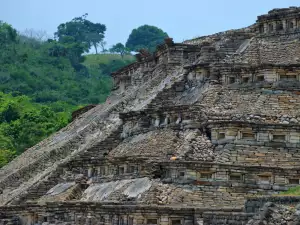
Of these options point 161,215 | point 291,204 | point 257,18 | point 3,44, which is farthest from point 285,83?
point 3,44

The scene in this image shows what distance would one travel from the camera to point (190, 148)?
3447 cm

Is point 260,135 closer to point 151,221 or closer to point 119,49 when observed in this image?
point 151,221

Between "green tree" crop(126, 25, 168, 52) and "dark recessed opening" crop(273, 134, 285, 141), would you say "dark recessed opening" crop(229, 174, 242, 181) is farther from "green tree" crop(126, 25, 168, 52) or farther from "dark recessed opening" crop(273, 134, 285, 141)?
"green tree" crop(126, 25, 168, 52)

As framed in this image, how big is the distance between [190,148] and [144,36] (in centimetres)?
9459

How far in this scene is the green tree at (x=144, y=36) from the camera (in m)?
126

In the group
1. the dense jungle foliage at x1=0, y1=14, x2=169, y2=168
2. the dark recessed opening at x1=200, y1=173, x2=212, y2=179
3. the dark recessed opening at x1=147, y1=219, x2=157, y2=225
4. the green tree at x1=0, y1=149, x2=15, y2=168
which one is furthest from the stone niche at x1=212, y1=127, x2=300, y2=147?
the dense jungle foliage at x1=0, y1=14, x2=169, y2=168

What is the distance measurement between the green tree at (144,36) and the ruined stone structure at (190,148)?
8022cm

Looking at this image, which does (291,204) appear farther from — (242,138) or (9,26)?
(9,26)

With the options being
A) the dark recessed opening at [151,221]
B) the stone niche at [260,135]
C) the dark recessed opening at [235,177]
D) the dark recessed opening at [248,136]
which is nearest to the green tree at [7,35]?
the stone niche at [260,135]

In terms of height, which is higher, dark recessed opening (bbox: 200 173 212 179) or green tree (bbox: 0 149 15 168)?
dark recessed opening (bbox: 200 173 212 179)

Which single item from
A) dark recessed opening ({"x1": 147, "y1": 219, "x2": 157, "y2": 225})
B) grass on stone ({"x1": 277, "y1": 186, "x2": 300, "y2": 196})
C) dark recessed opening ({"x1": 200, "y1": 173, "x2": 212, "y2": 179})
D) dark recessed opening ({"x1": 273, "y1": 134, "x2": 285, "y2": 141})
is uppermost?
dark recessed opening ({"x1": 273, "y1": 134, "x2": 285, "y2": 141})

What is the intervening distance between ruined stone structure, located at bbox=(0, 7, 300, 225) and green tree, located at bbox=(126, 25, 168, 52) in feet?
263

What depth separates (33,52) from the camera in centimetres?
10875

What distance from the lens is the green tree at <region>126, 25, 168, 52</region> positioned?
125875 millimetres
